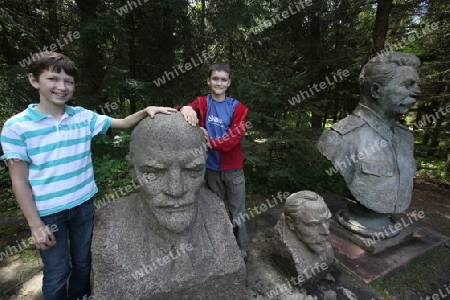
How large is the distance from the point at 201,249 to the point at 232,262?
0.25m

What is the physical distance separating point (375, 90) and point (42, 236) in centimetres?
338

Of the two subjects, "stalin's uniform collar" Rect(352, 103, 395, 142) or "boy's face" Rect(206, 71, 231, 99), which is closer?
"boy's face" Rect(206, 71, 231, 99)

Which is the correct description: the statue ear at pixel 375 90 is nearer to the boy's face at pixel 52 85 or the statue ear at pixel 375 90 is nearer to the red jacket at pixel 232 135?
the red jacket at pixel 232 135

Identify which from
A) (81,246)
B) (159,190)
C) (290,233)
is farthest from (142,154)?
(290,233)

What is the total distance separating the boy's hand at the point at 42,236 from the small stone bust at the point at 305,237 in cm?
194

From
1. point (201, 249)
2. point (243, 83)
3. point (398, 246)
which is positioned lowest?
point (398, 246)

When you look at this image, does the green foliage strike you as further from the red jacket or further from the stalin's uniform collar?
the stalin's uniform collar

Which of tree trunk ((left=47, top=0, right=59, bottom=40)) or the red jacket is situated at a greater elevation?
tree trunk ((left=47, top=0, right=59, bottom=40))

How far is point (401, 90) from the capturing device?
2.90 metres

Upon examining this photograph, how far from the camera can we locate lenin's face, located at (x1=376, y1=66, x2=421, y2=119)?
9.48 feet

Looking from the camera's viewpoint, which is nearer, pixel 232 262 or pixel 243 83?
pixel 232 262

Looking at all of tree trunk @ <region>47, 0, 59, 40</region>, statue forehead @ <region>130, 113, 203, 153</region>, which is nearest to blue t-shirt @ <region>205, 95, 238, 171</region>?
statue forehead @ <region>130, 113, 203, 153</region>

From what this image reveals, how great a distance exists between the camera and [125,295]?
5.78 feet

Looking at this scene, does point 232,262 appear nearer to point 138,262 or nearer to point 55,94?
point 138,262
